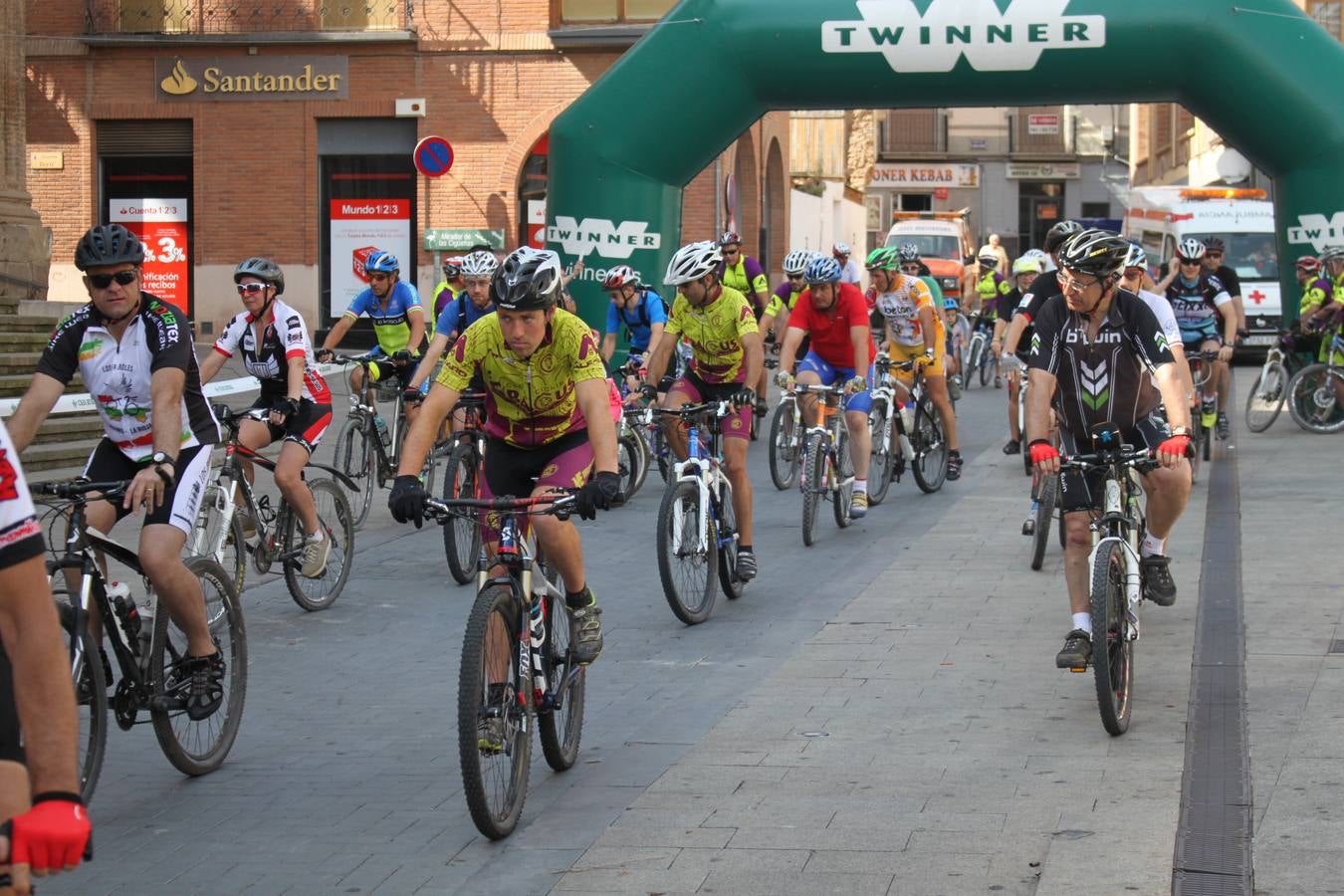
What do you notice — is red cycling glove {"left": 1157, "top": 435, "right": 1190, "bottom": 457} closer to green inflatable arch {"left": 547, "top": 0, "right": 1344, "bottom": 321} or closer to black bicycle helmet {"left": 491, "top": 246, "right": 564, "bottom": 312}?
black bicycle helmet {"left": 491, "top": 246, "right": 564, "bottom": 312}

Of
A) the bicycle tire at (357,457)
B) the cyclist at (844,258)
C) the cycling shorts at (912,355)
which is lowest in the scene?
the bicycle tire at (357,457)

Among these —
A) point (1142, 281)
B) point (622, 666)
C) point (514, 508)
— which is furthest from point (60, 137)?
point (514, 508)

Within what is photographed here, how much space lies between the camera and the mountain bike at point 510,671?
5422 millimetres

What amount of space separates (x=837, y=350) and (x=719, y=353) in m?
2.21

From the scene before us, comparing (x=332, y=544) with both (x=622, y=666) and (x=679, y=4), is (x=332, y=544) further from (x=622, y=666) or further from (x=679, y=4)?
(x=679, y=4)

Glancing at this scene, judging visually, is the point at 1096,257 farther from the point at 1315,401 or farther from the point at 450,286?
the point at 1315,401

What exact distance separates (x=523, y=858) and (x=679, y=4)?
11.4 meters

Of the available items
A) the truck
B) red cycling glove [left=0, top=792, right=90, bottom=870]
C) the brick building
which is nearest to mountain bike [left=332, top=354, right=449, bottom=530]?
red cycling glove [left=0, top=792, right=90, bottom=870]

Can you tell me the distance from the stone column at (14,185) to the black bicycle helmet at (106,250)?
40.5 ft

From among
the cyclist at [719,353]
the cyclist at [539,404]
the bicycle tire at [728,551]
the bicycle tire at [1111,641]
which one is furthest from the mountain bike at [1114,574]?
the cyclist at [719,353]

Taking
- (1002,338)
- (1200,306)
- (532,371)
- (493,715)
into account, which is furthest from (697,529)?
(1002,338)

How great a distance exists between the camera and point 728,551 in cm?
991

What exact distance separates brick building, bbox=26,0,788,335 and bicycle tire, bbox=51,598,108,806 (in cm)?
2390

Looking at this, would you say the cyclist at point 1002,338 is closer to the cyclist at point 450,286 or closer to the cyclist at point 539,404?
the cyclist at point 450,286
